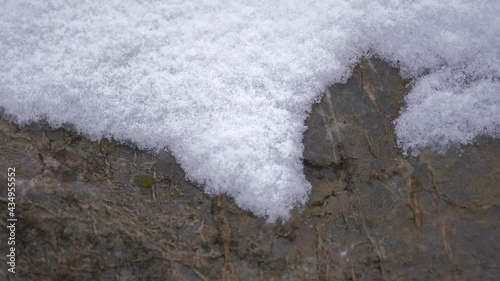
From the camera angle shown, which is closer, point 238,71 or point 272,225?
point 272,225

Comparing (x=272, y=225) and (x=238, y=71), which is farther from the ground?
(x=238, y=71)

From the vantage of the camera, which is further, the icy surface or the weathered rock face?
the icy surface

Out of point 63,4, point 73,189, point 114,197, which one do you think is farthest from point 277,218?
point 63,4

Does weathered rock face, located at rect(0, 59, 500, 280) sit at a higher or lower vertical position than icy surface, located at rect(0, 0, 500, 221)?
lower

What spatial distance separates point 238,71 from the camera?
3.73 m

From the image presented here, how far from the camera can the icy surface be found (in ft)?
11.4

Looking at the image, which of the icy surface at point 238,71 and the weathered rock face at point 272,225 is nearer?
the weathered rock face at point 272,225

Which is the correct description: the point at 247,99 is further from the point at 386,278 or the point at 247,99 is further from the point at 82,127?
the point at 386,278

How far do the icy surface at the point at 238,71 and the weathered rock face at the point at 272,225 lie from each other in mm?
164

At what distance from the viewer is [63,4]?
407cm

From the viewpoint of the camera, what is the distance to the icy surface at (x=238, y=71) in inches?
137

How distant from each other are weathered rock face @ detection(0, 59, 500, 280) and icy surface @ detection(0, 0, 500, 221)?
0.54ft

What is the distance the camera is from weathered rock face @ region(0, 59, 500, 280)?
327 cm

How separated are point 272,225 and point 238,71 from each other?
1341 millimetres
